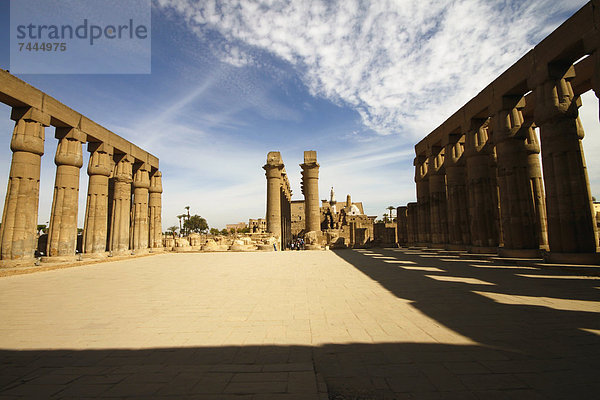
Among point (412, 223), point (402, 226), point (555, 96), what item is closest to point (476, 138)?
point (555, 96)

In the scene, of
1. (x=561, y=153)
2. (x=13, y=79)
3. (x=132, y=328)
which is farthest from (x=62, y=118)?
(x=561, y=153)

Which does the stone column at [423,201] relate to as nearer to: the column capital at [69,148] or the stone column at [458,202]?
the stone column at [458,202]

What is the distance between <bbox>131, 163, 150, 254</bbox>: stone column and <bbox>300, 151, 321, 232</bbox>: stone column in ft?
40.0

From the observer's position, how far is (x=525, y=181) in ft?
35.4

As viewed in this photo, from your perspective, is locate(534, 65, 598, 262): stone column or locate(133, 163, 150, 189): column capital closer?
locate(534, 65, 598, 262): stone column

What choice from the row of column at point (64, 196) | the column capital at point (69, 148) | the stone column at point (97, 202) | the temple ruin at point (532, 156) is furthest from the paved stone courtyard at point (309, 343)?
the stone column at point (97, 202)

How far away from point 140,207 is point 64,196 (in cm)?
712

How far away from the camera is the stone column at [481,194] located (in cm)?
1282

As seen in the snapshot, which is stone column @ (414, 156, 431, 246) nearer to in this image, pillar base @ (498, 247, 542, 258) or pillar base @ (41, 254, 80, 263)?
pillar base @ (498, 247, 542, 258)

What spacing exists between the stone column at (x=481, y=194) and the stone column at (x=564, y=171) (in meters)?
3.81

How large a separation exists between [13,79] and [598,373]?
1716 centimetres

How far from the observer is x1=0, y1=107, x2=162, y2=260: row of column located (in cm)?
1111

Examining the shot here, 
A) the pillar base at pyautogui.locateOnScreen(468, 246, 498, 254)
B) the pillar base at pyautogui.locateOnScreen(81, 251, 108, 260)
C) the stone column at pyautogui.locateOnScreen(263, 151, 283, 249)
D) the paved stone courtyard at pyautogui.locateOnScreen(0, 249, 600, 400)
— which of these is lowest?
the paved stone courtyard at pyautogui.locateOnScreen(0, 249, 600, 400)

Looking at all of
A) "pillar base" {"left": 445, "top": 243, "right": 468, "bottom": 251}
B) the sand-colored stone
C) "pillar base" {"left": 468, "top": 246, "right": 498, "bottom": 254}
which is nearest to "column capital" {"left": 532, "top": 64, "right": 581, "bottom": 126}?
"pillar base" {"left": 468, "top": 246, "right": 498, "bottom": 254}
